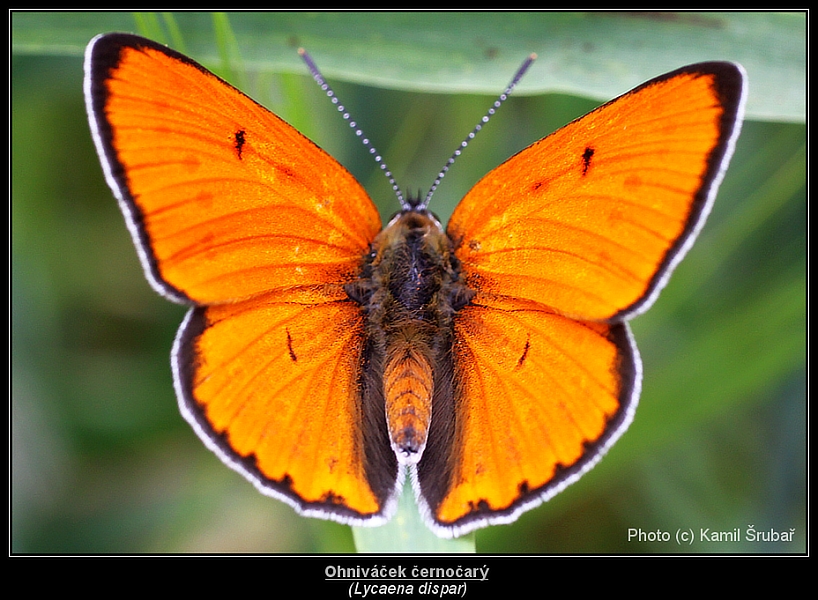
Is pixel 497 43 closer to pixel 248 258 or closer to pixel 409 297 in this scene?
pixel 409 297

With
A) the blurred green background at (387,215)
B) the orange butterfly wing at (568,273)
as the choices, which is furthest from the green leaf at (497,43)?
the orange butterfly wing at (568,273)

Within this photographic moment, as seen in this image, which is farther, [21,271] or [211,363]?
[21,271]

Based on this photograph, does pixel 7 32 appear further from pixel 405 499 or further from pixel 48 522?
pixel 405 499

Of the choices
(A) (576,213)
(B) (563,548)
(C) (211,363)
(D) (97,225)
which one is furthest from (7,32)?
(B) (563,548)

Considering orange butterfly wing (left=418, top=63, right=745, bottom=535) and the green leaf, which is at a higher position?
the green leaf

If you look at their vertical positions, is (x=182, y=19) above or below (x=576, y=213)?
above

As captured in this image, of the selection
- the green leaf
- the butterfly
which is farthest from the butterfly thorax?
the green leaf

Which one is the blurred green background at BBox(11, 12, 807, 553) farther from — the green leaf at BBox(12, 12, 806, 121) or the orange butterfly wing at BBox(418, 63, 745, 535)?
the orange butterfly wing at BBox(418, 63, 745, 535)
